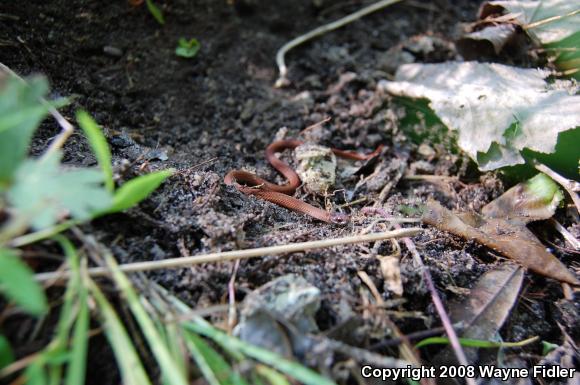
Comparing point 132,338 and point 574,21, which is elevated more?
point 574,21

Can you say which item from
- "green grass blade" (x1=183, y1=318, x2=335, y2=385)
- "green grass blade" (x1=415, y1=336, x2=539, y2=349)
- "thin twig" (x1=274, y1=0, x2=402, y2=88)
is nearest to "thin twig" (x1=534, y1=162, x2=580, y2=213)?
"green grass blade" (x1=415, y1=336, x2=539, y2=349)

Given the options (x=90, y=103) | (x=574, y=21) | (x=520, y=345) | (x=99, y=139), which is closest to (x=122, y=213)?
(x=99, y=139)

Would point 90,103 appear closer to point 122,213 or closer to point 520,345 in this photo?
point 122,213

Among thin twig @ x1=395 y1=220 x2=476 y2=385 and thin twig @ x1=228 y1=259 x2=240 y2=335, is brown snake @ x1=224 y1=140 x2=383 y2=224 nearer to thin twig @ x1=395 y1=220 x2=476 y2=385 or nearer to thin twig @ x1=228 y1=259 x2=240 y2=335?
thin twig @ x1=395 y1=220 x2=476 y2=385

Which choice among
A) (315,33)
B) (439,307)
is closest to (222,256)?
(439,307)

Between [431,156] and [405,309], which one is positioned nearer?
[405,309]

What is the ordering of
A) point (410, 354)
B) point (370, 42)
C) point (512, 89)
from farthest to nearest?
point (370, 42)
point (512, 89)
point (410, 354)
